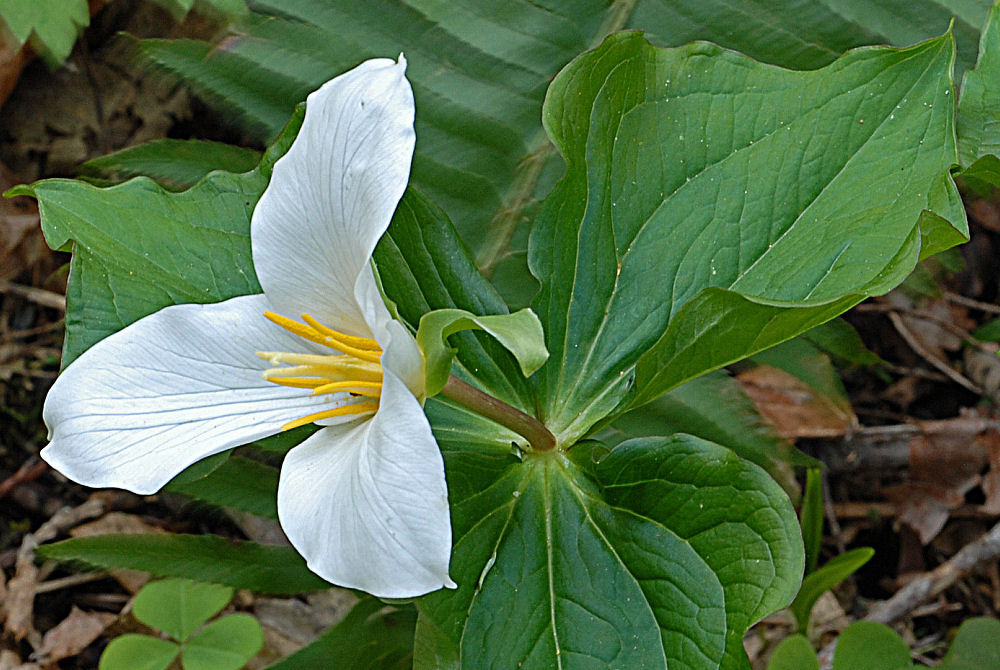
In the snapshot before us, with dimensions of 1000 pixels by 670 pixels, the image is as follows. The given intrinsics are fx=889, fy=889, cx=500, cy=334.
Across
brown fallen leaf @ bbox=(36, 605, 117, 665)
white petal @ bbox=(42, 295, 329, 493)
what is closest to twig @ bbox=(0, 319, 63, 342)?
brown fallen leaf @ bbox=(36, 605, 117, 665)

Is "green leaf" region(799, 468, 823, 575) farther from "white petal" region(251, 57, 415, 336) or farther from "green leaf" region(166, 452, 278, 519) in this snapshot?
"white petal" region(251, 57, 415, 336)

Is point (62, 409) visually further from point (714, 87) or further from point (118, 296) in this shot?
point (714, 87)

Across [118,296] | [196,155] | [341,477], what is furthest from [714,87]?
[196,155]

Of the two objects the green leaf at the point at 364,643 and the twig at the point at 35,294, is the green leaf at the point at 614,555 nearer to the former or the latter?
the green leaf at the point at 364,643

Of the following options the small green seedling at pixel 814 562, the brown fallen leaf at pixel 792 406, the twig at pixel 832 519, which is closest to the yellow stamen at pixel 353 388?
the small green seedling at pixel 814 562

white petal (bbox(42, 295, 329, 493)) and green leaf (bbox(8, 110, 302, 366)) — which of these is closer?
white petal (bbox(42, 295, 329, 493))

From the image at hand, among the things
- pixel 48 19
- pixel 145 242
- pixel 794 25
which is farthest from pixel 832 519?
pixel 48 19

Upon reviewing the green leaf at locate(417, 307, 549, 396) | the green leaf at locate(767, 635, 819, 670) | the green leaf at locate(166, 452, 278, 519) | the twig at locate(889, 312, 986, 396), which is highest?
the green leaf at locate(417, 307, 549, 396)

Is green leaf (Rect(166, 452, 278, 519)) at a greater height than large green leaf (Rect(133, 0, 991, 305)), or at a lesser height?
lesser
